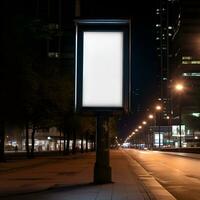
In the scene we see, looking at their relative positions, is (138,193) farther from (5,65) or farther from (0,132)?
(0,132)

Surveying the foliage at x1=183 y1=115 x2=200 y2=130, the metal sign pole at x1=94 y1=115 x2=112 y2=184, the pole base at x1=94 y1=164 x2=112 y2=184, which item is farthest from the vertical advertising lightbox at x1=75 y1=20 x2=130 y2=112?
the foliage at x1=183 y1=115 x2=200 y2=130

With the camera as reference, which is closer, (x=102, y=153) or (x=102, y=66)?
(x=102, y=66)

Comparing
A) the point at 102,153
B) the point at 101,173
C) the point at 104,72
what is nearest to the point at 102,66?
the point at 104,72

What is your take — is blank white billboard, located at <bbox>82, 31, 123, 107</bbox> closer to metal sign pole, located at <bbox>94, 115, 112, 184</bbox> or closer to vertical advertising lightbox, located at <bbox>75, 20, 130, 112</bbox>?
vertical advertising lightbox, located at <bbox>75, 20, 130, 112</bbox>

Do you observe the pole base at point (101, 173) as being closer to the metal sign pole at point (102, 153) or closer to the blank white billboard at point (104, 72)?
the metal sign pole at point (102, 153)

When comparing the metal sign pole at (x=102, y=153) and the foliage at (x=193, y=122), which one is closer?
the metal sign pole at (x=102, y=153)

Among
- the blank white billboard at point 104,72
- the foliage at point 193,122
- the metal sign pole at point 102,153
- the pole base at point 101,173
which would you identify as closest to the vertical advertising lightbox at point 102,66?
the blank white billboard at point 104,72

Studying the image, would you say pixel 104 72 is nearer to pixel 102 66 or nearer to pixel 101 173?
pixel 102 66
